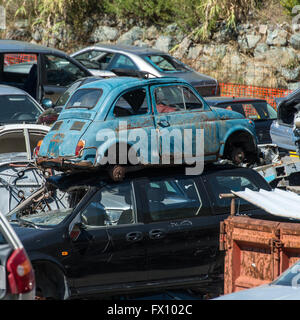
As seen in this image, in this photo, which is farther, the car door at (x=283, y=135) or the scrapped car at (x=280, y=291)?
the car door at (x=283, y=135)

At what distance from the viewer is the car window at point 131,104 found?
9.84 m

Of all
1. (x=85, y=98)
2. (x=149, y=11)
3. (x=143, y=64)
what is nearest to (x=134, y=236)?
(x=85, y=98)

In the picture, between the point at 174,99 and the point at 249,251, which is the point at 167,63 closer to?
the point at 174,99

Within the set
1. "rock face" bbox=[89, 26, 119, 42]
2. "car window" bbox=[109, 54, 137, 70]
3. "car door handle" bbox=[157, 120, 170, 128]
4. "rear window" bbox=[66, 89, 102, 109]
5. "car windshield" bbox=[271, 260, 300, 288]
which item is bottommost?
"car windshield" bbox=[271, 260, 300, 288]

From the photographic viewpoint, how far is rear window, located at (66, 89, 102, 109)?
32.3 ft

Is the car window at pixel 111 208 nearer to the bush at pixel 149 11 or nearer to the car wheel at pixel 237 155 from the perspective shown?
the car wheel at pixel 237 155

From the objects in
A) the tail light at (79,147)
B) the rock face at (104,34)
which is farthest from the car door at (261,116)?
the rock face at (104,34)

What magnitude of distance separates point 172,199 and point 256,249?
4.84ft

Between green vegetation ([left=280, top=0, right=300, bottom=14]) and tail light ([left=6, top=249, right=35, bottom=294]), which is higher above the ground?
green vegetation ([left=280, top=0, right=300, bottom=14])

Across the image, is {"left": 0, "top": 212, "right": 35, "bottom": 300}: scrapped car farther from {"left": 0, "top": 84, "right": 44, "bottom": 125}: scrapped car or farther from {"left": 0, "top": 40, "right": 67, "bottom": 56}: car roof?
{"left": 0, "top": 40, "right": 67, "bottom": 56}: car roof

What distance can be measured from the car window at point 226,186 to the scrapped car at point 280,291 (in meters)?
2.64

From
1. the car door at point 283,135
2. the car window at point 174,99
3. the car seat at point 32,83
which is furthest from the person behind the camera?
the car seat at point 32,83

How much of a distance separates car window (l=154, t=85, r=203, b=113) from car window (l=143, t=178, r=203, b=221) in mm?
1808

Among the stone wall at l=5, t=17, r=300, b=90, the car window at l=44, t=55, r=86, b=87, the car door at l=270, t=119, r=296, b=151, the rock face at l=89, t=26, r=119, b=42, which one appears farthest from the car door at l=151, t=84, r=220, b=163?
the rock face at l=89, t=26, r=119, b=42
